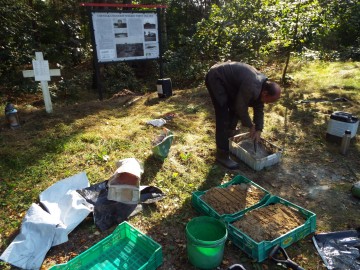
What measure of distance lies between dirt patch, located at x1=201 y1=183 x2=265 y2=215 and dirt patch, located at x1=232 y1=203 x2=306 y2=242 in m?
0.16

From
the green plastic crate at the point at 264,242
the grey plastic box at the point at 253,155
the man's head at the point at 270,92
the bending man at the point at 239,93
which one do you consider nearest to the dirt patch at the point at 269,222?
the green plastic crate at the point at 264,242

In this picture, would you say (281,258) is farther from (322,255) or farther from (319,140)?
(319,140)

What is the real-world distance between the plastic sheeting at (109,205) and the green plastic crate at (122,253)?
0.28 m

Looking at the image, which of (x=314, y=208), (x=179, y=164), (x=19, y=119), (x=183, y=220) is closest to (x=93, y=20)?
(x=19, y=119)

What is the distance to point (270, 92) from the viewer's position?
3357 millimetres

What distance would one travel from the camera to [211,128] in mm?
5277

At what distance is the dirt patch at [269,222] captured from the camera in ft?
8.64

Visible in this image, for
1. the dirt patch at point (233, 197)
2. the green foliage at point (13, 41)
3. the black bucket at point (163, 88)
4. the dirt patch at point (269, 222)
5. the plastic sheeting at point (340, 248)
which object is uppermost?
the green foliage at point (13, 41)

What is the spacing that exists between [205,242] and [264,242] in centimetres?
57

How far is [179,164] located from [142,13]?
173 inches

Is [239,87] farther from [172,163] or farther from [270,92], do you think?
[172,163]

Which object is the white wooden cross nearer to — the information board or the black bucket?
the information board

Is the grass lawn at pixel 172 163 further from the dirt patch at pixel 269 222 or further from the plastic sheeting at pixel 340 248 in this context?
the dirt patch at pixel 269 222

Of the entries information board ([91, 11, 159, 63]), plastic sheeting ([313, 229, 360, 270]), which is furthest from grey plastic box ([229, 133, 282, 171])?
information board ([91, 11, 159, 63])
